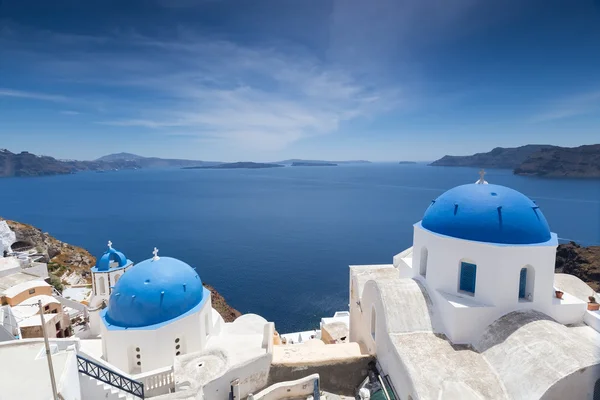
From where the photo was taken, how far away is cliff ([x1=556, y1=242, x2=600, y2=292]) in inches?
1556

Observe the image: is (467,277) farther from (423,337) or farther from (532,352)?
(532,352)

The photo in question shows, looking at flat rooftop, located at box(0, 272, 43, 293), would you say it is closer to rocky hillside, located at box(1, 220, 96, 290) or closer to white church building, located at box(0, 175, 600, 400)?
rocky hillside, located at box(1, 220, 96, 290)

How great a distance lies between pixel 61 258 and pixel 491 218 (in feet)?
149

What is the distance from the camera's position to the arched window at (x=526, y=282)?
11.6 m

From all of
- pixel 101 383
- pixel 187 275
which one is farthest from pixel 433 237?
pixel 101 383

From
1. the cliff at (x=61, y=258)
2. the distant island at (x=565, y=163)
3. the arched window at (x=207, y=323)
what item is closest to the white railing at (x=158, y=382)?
the arched window at (x=207, y=323)

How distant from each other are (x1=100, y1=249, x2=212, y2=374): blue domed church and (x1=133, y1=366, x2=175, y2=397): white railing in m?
1.61

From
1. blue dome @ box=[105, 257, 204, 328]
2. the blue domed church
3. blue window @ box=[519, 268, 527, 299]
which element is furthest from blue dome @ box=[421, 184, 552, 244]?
the blue domed church

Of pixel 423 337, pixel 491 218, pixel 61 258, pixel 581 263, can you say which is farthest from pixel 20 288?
pixel 581 263

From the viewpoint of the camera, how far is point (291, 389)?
11.6 m

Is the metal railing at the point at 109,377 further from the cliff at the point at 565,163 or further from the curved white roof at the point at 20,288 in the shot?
the cliff at the point at 565,163

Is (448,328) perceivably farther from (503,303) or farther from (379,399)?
(379,399)

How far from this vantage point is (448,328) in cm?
1125

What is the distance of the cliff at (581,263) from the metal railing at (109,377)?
151ft
